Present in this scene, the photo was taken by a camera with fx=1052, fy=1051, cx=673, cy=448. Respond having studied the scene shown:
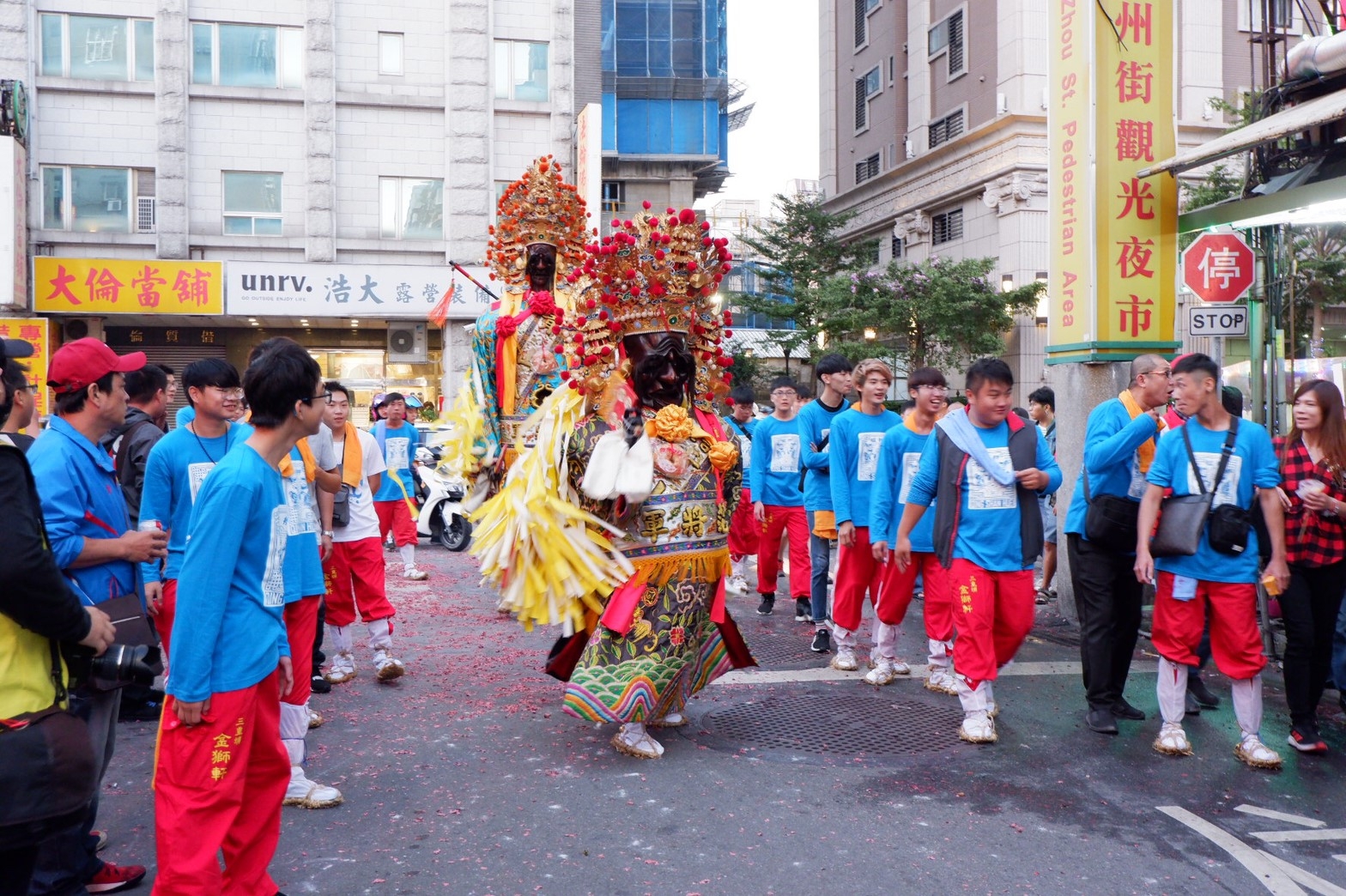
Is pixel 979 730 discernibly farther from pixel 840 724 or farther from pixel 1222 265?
pixel 1222 265

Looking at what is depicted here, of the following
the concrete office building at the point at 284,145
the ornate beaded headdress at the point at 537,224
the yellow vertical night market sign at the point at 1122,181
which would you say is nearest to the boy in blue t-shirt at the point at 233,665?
the ornate beaded headdress at the point at 537,224

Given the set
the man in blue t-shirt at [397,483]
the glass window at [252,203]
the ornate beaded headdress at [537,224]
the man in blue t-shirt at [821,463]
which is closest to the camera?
the man in blue t-shirt at [821,463]

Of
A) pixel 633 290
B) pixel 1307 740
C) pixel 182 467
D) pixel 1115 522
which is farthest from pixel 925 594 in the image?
pixel 182 467

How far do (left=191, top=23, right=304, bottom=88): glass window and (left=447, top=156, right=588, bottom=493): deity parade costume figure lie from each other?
16.3m

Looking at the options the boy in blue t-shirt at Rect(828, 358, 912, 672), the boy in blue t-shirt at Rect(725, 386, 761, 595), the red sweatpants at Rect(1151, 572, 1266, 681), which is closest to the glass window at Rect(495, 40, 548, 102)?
the boy in blue t-shirt at Rect(725, 386, 761, 595)

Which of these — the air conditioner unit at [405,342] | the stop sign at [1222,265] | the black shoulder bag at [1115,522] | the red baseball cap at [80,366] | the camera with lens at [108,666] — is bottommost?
the camera with lens at [108,666]

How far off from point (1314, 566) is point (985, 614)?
5.27 feet

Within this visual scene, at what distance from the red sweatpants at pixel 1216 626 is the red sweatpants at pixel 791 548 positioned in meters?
3.24

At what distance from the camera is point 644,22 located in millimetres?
34219

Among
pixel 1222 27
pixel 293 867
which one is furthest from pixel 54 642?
pixel 1222 27

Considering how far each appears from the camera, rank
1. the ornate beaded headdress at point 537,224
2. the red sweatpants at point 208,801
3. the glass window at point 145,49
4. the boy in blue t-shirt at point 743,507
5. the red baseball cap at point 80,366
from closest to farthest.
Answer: the red sweatpants at point 208,801 → the red baseball cap at point 80,366 → the ornate beaded headdress at point 537,224 → the boy in blue t-shirt at point 743,507 → the glass window at point 145,49

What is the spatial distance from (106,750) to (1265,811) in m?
4.58

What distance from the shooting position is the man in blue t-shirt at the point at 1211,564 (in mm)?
4961

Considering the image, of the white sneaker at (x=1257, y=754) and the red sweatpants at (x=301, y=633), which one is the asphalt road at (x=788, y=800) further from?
the red sweatpants at (x=301, y=633)
